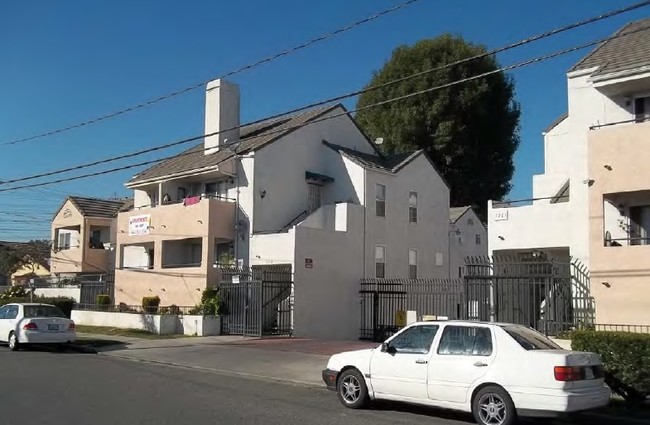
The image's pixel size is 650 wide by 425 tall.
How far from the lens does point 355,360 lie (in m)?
11.2

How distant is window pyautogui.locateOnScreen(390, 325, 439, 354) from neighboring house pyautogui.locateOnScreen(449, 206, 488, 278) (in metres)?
25.8

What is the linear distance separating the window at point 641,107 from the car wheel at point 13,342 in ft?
61.4

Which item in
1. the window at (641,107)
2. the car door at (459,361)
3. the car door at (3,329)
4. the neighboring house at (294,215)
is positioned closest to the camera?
the car door at (459,361)

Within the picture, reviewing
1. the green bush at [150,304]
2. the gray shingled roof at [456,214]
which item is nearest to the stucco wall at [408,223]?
the gray shingled roof at [456,214]

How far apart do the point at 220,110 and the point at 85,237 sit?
17.6 m

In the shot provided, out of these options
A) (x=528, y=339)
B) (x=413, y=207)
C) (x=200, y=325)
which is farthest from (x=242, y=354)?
(x=413, y=207)

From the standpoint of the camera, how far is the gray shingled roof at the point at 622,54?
58.3 ft

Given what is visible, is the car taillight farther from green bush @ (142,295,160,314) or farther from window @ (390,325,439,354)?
green bush @ (142,295,160,314)

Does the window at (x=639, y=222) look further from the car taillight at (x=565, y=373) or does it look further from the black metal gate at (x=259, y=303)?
the black metal gate at (x=259, y=303)

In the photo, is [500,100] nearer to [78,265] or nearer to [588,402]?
[78,265]

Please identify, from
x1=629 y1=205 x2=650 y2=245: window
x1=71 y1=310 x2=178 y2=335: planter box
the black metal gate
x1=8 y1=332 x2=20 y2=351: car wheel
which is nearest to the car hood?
x1=629 y1=205 x2=650 y2=245: window

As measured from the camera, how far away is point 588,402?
9.19 meters

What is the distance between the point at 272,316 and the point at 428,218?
12.1m

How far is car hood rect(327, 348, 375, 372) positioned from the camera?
36.3 feet
